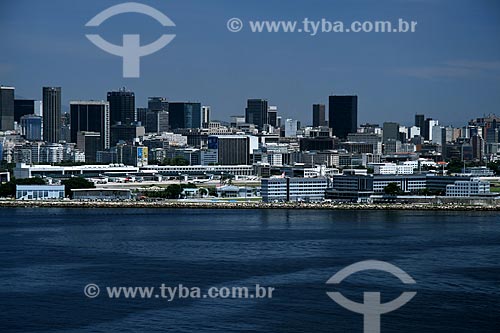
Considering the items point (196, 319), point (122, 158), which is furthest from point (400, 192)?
point (122, 158)

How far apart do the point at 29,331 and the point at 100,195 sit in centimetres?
879

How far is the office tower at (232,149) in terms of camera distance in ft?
75.6

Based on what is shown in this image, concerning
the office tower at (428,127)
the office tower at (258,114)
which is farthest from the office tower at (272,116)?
the office tower at (428,127)

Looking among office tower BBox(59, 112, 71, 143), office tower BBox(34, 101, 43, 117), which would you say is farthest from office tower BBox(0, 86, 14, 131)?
office tower BBox(34, 101, 43, 117)

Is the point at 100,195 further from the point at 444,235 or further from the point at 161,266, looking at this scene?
the point at 161,266

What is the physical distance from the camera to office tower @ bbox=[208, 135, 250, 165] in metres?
23.0

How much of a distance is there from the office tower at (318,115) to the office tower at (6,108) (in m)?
9.70

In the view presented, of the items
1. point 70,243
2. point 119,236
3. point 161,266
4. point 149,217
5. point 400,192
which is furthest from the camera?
point 400,192

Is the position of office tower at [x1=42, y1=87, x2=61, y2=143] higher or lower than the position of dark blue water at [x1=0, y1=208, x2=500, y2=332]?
higher

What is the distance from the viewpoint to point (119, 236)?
7750mm

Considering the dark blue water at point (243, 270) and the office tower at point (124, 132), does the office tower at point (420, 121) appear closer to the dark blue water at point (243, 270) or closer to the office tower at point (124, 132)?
the office tower at point (124, 132)

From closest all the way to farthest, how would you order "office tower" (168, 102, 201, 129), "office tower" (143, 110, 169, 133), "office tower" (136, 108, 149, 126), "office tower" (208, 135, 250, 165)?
1. "office tower" (208, 135, 250, 165)
2. "office tower" (143, 110, 169, 133)
3. "office tower" (136, 108, 149, 126)
4. "office tower" (168, 102, 201, 129)

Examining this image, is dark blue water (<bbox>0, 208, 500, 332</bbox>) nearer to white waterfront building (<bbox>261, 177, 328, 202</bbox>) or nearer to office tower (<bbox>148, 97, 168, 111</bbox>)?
white waterfront building (<bbox>261, 177, 328, 202</bbox>)

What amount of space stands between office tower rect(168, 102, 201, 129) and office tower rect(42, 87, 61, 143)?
5101 mm
